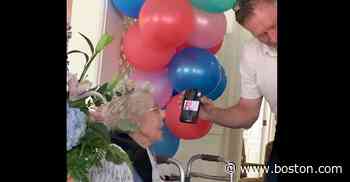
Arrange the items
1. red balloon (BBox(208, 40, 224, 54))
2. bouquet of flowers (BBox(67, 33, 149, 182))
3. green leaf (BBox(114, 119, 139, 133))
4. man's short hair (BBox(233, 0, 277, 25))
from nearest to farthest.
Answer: bouquet of flowers (BBox(67, 33, 149, 182))
green leaf (BBox(114, 119, 139, 133))
man's short hair (BBox(233, 0, 277, 25))
red balloon (BBox(208, 40, 224, 54))

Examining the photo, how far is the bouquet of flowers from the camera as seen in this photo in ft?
3.52

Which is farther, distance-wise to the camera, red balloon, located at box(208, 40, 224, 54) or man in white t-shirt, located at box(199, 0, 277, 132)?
red balloon, located at box(208, 40, 224, 54)

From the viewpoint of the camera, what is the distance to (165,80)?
148 cm

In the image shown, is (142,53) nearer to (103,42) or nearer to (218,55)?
(103,42)

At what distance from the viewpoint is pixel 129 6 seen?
56.8 inches

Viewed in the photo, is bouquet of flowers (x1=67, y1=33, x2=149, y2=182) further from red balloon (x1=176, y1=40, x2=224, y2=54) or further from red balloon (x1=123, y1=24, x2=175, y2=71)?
red balloon (x1=176, y1=40, x2=224, y2=54)

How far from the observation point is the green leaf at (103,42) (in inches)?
53.7

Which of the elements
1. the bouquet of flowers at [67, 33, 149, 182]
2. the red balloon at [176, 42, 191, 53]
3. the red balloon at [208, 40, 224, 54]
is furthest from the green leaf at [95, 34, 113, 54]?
the red balloon at [208, 40, 224, 54]

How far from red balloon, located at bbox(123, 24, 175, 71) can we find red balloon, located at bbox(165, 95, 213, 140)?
131 mm

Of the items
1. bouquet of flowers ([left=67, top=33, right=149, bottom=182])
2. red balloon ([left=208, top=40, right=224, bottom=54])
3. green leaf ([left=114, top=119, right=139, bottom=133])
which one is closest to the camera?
bouquet of flowers ([left=67, top=33, right=149, bottom=182])
